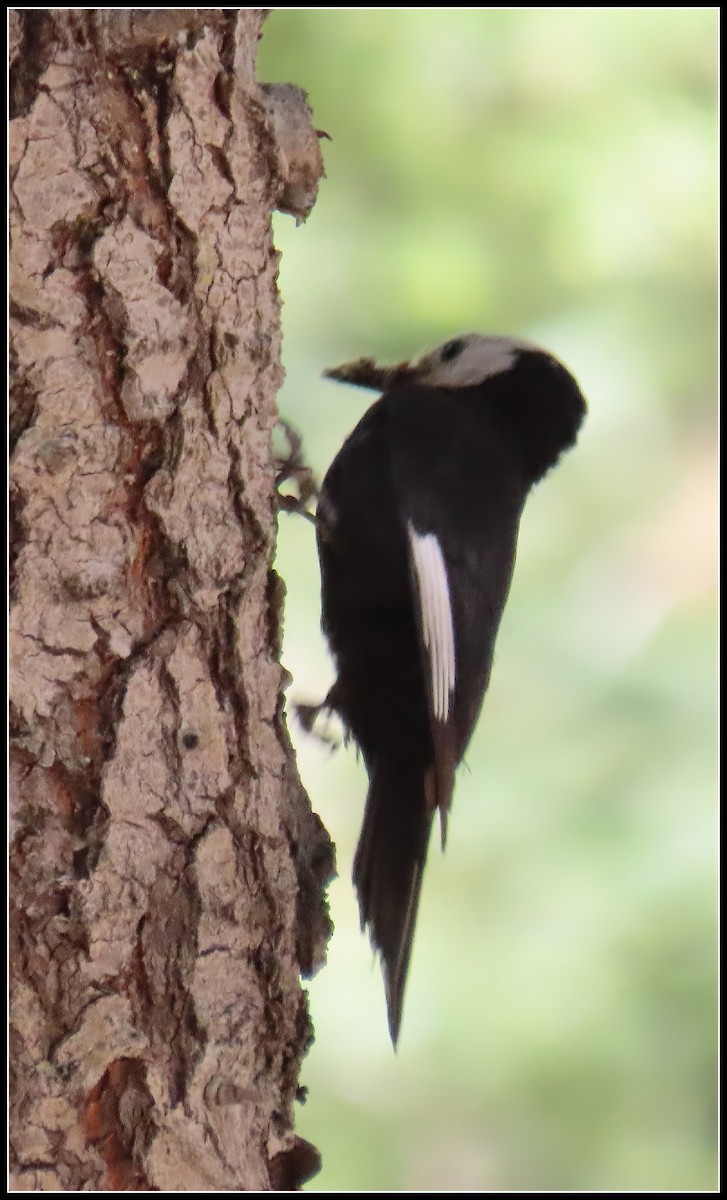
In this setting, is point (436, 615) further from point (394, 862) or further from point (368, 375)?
point (368, 375)

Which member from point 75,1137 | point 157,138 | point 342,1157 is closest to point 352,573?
point 157,138

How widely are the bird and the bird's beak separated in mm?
224

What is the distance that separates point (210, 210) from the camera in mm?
1904

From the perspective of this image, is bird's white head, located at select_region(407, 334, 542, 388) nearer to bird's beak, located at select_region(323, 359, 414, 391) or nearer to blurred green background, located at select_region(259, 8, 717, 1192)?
bird's beak, located at select_region(323, 359, 414, 391)

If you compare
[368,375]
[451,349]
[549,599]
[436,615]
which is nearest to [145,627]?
[436,615]

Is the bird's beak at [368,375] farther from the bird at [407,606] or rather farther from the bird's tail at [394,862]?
the bird's tail at [394,862]

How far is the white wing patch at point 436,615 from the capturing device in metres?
2.53

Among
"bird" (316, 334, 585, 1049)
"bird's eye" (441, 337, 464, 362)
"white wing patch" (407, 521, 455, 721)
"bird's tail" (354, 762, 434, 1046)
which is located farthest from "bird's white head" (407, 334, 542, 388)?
"bird's tail" (354, 762, 434, 1046)

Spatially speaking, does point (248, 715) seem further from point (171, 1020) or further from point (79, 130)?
point (79, 130)

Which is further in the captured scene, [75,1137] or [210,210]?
[210,210]

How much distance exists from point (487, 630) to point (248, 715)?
886mm

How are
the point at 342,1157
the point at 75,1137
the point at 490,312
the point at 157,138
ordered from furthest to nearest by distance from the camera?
the point at 490,312
the point at 342,1157
the point at 157,138
the point at 75,1137

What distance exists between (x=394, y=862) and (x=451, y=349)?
1235 mm

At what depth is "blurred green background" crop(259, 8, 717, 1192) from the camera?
3490mm
